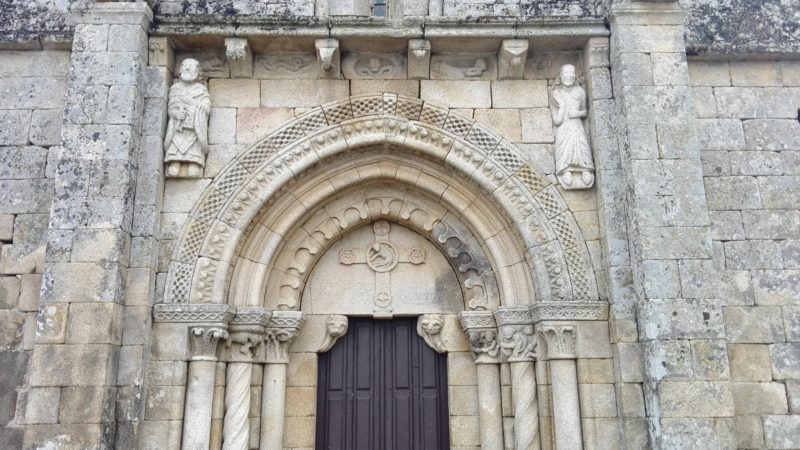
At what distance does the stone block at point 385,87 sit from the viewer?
19.8 feet

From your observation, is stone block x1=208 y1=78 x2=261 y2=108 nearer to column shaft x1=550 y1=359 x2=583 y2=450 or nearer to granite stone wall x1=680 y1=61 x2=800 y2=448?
column shaft x1=550 y1=359 x2=583 y2=450

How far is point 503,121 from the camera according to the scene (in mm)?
5965

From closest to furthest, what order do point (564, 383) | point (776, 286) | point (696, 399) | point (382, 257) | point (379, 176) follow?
point (696, 399), point (564, 383), point (776, 286), point (379, 176), point (382, 257)

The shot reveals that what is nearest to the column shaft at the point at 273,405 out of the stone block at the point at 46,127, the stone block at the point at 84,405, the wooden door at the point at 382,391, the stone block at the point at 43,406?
the wooden door at the point at 382,391

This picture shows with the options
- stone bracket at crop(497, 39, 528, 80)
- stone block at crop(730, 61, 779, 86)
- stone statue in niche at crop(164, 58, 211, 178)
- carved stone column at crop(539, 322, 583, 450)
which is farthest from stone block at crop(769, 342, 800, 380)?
stone statue in niche at crop(164, 58, 211, 178)

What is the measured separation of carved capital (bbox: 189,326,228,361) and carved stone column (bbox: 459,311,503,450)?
7.56ft

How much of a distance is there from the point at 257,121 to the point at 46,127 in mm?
2149

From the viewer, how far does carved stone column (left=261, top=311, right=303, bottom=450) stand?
5582 mm

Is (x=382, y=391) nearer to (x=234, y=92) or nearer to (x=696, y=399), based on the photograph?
(x=696, y=399)

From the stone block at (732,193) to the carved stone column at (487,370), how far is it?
2460 millimetres

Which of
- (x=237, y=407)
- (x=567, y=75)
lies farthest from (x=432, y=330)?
(x=567, y=75)

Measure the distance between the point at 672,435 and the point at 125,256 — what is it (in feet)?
15.6

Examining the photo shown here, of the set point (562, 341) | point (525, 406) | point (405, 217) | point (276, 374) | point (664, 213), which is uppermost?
point (405, 217)

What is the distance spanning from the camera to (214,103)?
5.97 meters
